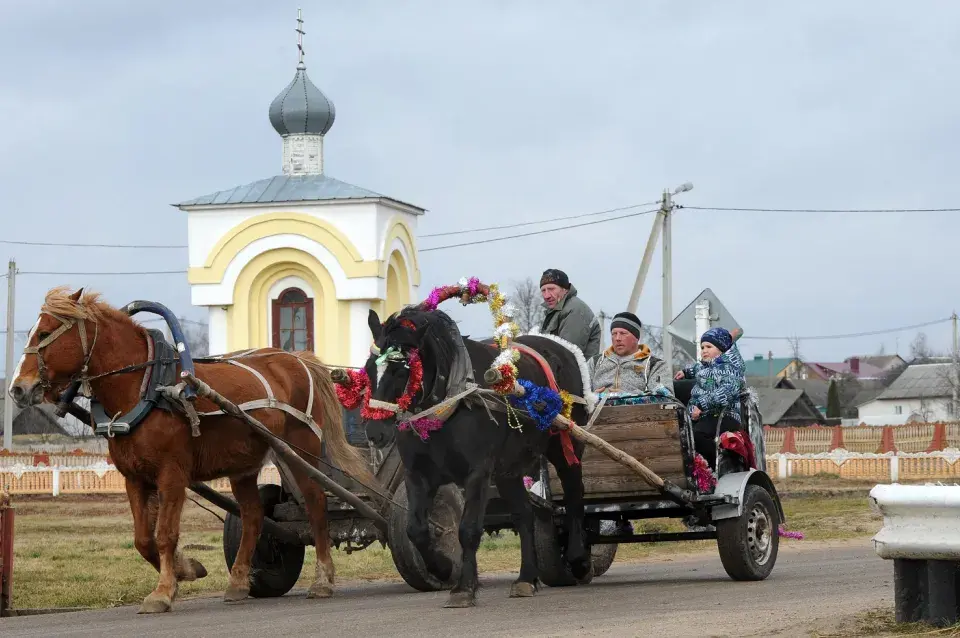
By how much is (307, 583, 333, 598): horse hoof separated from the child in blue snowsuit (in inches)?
117

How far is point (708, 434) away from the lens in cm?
1133

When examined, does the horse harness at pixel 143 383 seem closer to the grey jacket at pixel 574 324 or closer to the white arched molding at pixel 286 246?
the grey jacket at pixel 574 324

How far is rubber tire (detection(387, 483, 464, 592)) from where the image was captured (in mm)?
10750

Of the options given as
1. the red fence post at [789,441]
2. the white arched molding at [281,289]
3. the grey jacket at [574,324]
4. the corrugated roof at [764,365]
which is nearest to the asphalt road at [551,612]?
the grey jacket at [574,324]

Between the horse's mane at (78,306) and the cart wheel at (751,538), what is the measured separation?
15.2 feet

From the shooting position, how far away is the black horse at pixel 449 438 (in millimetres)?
9469

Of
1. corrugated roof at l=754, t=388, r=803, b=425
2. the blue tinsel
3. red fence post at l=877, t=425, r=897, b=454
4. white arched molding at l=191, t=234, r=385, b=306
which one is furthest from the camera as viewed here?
corrugated roof at l=754, t=388, r=803, b=425

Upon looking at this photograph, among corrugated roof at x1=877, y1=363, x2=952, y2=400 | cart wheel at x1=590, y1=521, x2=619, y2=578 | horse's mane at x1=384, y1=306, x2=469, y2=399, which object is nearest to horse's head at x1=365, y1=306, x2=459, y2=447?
horse's mane at x1=384, y1=306, x2=469, y2=399

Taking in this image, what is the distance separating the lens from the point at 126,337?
10055 mm

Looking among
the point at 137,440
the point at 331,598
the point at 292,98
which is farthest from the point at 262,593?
the point at 292,98

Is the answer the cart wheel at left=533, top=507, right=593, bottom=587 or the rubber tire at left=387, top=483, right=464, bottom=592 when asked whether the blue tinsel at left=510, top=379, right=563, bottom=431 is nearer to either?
the rubber tire at left=387, top=483, right=464, bottom=592

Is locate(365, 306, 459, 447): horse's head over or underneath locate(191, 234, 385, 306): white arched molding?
underneath

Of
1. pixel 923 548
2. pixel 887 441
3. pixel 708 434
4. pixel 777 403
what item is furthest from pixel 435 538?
pixel 777 403

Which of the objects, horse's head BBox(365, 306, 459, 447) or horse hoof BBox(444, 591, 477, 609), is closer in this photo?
horse's head BBox(365, 306, 459, 447)
